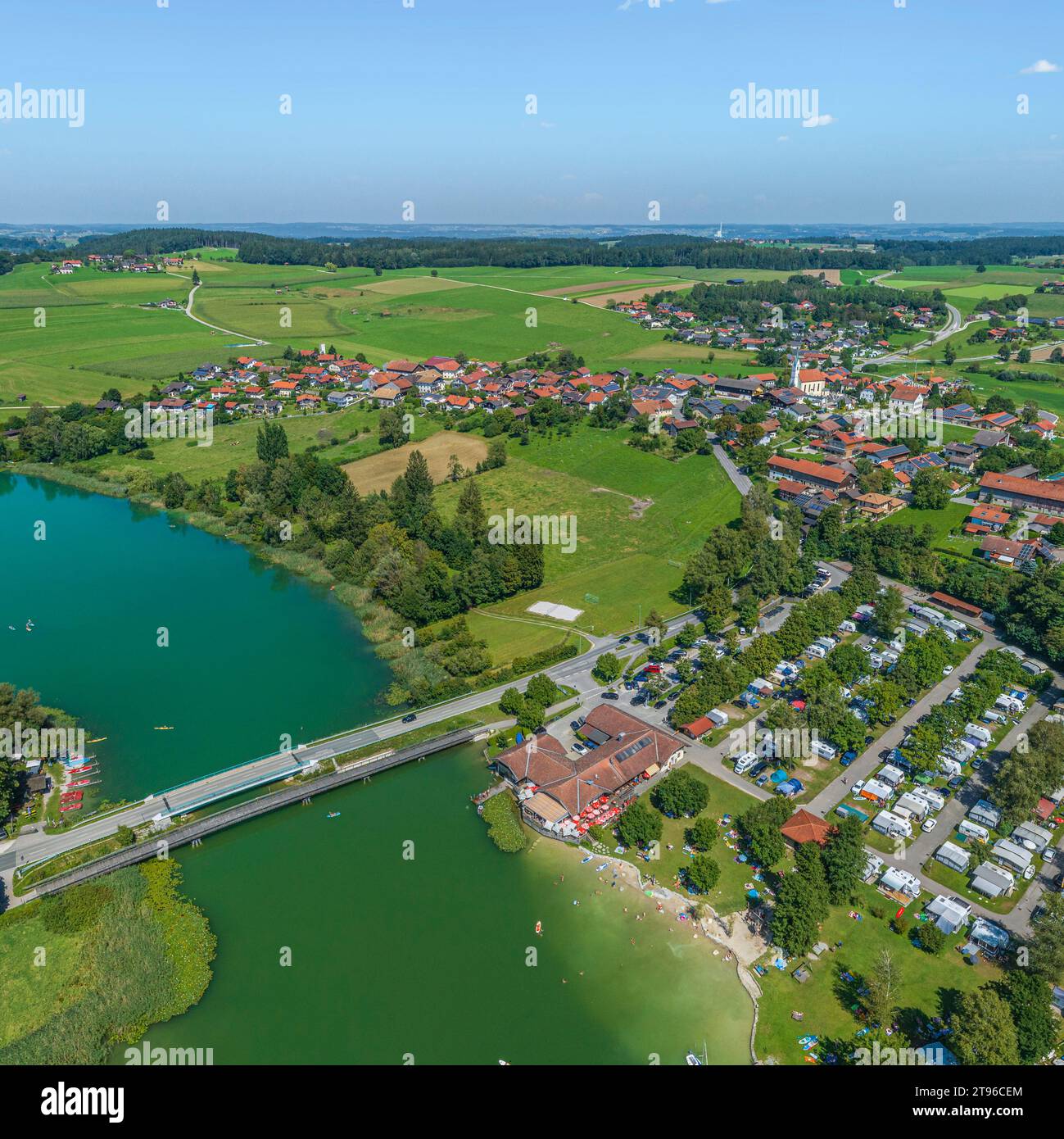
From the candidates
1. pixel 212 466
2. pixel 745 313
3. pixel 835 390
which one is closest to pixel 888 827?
pixel 212 466

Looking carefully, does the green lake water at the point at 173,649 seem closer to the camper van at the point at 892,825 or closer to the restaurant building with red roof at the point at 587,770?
the restaurant building with red roof at the point at 587,770

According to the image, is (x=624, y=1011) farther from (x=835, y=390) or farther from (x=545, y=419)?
(x=835, y=390)

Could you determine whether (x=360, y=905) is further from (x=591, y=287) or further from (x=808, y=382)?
(x=591, y=287)

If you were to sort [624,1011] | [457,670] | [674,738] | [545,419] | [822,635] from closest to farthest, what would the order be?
[624,1011] → [674,738] → [457,670] → [822,635] → [545,419]

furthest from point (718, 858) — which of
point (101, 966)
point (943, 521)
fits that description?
point (943, 521)

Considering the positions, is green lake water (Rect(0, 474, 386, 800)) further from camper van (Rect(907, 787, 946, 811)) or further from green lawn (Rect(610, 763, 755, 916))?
camper van (Rect(907, 787, 946, 811))

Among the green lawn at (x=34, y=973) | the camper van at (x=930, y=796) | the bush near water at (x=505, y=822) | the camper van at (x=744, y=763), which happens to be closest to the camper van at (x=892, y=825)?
the camper van at (x=930, y=796)

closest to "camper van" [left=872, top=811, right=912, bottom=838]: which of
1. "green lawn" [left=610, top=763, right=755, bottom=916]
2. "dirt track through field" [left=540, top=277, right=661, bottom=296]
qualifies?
"green lawn" [left=610, top=763, right=755, bottom=916]
